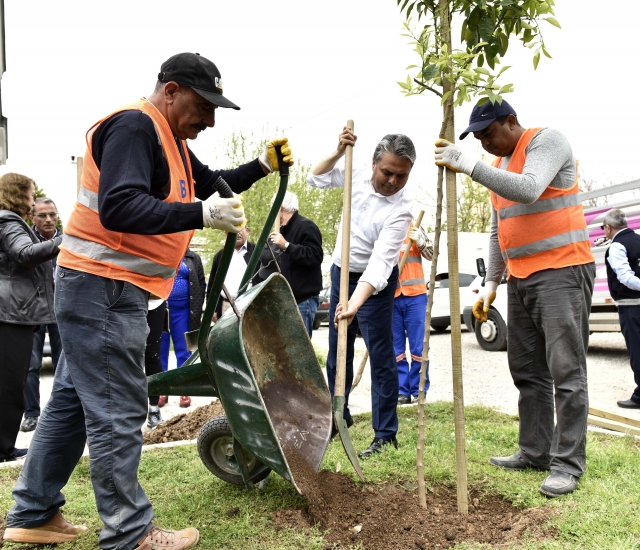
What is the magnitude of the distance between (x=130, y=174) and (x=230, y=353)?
83 cm

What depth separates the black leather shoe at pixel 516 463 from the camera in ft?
11.9

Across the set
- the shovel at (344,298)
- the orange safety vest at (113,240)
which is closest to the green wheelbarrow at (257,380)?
the shovel at (344,298)

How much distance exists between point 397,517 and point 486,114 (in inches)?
81.2

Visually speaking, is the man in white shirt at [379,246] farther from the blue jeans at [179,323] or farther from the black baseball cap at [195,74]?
the blue jeans at [179,323]

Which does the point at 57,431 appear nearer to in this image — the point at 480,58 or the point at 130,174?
→ the point at 130,174

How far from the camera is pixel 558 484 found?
3.18 metres

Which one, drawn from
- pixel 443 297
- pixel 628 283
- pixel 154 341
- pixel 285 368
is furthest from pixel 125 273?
pixel 443 297

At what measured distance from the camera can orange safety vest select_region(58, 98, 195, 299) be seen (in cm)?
250

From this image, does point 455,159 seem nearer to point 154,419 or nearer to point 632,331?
point 154,419

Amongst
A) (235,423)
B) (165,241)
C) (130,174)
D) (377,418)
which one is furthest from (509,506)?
(130,174)

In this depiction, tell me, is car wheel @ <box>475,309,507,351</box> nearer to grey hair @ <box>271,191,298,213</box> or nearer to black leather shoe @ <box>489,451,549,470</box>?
grey hair @ <box>271,191,298,213</box>

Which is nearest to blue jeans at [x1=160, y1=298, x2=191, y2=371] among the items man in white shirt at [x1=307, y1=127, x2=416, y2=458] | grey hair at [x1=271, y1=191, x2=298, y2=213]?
grey hair at [x1=271, y1=191, x2=298, y2=213]

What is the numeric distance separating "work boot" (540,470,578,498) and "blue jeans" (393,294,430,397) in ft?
9.63

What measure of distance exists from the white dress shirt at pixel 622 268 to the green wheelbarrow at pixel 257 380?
4.43 meters
